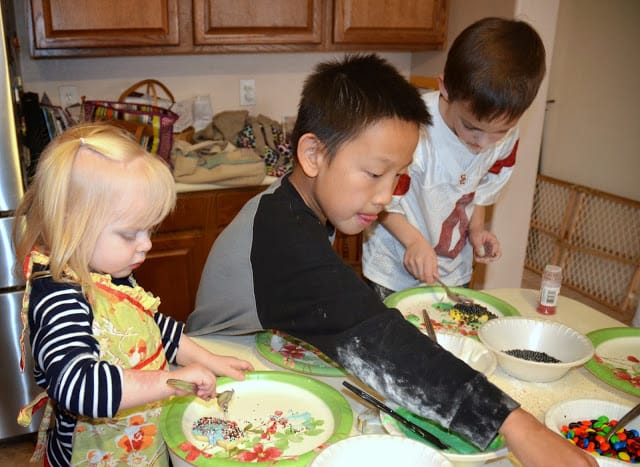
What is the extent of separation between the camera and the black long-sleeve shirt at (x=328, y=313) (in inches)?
30.5

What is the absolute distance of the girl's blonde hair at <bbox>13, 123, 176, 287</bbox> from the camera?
0.82 meters

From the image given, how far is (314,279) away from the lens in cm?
88

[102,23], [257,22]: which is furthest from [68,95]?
[257,22]

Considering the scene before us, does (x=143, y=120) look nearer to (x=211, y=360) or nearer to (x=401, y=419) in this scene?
(x=211, y=360)

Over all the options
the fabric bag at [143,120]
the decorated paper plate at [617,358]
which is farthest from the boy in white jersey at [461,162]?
the fabric bag at [143,120]

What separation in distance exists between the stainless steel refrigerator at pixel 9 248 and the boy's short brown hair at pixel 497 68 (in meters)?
1.37

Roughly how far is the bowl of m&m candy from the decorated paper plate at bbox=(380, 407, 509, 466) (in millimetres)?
116

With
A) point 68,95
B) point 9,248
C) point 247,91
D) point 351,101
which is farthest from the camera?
Answer: point 247,91

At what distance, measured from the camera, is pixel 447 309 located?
1.29m

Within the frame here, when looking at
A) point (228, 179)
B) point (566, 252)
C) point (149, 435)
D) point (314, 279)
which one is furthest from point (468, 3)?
point (149, 435)

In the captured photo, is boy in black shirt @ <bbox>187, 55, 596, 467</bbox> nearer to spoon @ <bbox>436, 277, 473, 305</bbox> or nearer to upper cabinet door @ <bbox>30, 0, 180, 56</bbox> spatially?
spoon @ <bbox>436, 277, 473, 305</bbox>

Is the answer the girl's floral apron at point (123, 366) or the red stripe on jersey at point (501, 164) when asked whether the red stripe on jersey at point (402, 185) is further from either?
the girl's floral apron at point (123, 366)

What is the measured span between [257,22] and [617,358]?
189 centimetres

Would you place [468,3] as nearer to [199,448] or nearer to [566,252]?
[566,252]
